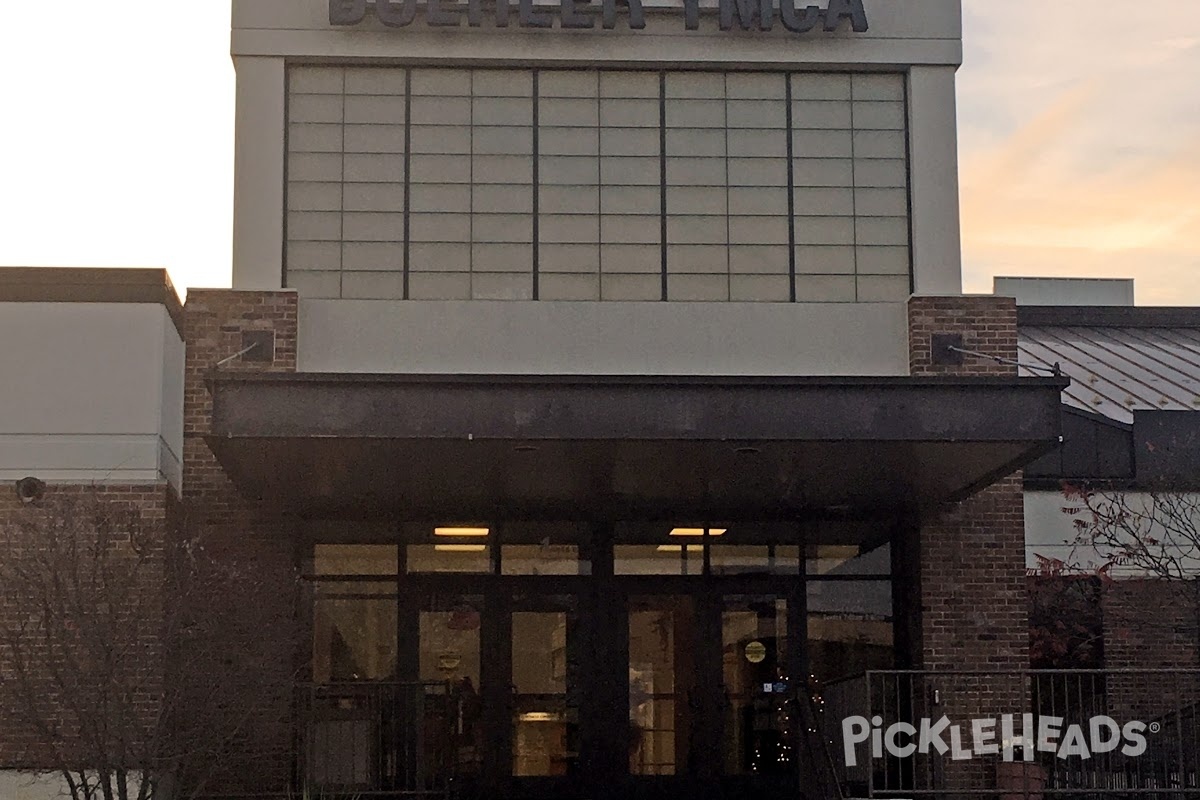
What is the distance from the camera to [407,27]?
19.8m

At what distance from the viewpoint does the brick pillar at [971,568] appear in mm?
19406

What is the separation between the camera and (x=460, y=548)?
2011cm

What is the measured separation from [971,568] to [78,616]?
10199 mm

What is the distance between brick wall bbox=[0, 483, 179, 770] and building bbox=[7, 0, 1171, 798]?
71.6 inches

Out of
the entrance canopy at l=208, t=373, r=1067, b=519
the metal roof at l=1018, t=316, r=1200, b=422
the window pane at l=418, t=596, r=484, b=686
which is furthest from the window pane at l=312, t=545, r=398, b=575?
the metal roof at l=1018, t=316, r=1200, b=422

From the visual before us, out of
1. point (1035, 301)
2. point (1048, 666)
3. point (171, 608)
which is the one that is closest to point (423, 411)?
point (171, 608)

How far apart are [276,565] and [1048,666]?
9795 millimetres

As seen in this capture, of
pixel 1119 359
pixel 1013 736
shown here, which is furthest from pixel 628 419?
pixel 1119 359

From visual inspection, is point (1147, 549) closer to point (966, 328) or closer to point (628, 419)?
point (966, 328)

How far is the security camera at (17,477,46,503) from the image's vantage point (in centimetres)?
1738

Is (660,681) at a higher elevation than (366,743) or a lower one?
higher

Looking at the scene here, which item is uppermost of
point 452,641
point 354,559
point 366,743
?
point 354,559

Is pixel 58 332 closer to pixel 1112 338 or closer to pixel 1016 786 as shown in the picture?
pixel 1016 786

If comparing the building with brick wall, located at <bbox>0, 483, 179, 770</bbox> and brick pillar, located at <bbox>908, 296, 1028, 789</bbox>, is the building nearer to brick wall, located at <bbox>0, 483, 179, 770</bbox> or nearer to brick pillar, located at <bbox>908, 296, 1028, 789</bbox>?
brick pillar, located at <bbox>908, 296, 1028, 789</bbox>
